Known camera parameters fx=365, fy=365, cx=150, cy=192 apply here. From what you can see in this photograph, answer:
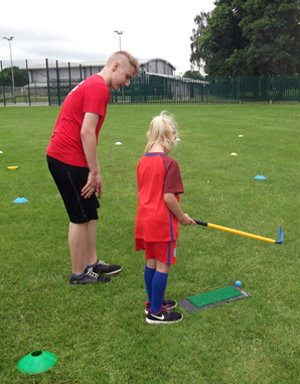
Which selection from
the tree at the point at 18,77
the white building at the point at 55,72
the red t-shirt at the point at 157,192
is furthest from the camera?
the tree at the point at 18,77

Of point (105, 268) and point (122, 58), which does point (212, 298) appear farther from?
point (122, 58)

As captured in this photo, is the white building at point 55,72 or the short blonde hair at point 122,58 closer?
the short blonde hair at point 122,58

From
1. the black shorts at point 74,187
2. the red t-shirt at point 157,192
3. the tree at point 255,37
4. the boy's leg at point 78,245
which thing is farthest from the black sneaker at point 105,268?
the tree at point 255,37

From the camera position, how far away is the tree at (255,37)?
30.2 metres

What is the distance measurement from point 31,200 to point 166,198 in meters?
3.30

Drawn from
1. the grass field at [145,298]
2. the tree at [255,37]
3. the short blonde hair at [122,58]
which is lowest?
the grass field at [145,298]

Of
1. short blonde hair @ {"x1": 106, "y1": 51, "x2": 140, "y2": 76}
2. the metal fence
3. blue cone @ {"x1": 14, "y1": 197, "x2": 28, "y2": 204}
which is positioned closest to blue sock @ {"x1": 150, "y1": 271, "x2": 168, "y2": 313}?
short blonde hair @ {"x1": 106, "y1": 51, "x2": 140, "y2": 76}

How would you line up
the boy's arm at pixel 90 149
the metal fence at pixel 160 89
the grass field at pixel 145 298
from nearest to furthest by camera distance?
the grass field at pixel 145 298 < the boy's arm at pixel 90 149 < the metal fence at pixel 160 89

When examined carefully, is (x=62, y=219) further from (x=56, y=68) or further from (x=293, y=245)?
(x=56, y=68)

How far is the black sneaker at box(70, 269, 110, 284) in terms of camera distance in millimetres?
3018

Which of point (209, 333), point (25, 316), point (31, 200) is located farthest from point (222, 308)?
point (31, 200)

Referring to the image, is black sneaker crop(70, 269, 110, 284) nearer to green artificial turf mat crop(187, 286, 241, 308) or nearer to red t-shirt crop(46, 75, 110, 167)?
green artificial turf mat crop(187, 286, 241, 308)

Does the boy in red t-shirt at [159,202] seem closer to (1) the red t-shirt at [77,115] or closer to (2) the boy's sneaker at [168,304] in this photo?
(2) the boy's sneaker at [168,304]

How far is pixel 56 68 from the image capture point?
29797 mm
